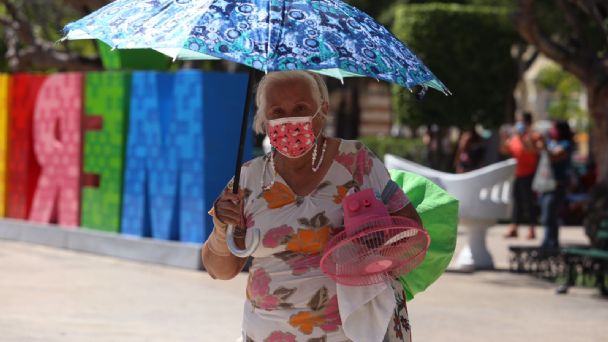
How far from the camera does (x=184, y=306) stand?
9.35 metres

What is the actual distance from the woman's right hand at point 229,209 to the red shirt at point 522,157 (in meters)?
11.9

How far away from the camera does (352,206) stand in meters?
3.85

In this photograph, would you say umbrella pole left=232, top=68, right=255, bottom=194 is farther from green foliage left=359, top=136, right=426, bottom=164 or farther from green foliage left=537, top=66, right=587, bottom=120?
green foliage left=537, top=66, right=587, bottom=120

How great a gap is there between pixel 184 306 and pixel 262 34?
231 inches

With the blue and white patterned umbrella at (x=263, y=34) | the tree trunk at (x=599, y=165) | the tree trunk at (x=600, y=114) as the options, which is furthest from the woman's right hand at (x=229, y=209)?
the tree trunk at (x=600, y=114)

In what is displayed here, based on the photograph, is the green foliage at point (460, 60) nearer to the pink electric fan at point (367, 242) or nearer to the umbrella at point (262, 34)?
the umbrella at point (262, 34)

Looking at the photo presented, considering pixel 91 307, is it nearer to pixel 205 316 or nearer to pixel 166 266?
pixel 205 316

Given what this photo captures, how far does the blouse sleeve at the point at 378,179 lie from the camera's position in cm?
399

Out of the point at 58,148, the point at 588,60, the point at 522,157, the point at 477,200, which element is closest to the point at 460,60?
the point at 522,157

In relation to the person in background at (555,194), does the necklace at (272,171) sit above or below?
above

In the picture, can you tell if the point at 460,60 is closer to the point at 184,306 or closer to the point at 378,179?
the point at 184,306

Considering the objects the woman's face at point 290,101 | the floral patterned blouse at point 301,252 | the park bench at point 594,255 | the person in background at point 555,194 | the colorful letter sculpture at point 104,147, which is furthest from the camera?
the person in background at point 555,194

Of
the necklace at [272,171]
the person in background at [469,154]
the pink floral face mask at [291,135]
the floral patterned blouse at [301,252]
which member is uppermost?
the pink floral face mask at [291,135]

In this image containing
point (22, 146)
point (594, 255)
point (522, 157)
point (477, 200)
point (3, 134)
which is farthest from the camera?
point (522, 157)
